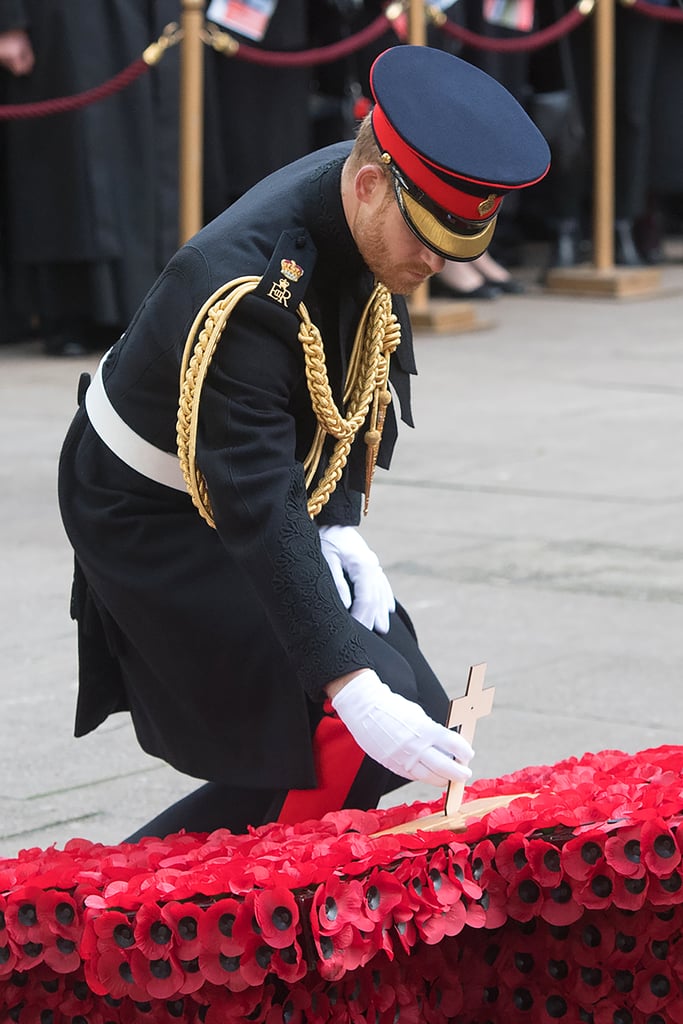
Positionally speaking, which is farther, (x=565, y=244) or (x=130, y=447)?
(x=565, y=244)

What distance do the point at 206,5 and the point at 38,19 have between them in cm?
98

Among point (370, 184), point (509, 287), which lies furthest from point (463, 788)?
point (509, 287)

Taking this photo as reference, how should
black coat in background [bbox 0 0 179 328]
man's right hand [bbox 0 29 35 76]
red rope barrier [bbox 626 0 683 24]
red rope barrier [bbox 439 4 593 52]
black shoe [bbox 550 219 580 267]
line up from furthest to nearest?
black shoe [bbox 550 219 580 267] → red rope barrier [bbox 626 0 683 24] → red rope barrier [bbox 439 4 593 52] → black coat in background [bbox 0 0 179 328] → man's right hand [bbox 0 29 35 76]

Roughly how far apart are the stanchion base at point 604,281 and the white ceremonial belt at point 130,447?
6.89 meters

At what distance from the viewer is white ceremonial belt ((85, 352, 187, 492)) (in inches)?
96.9

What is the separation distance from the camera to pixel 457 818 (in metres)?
2.26

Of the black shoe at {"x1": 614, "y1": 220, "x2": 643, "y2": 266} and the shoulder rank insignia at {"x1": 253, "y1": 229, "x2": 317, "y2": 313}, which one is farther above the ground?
the shoulder rank insignia at {"x1": 253, "y1": 229, "x2": 317, "y2": 313}

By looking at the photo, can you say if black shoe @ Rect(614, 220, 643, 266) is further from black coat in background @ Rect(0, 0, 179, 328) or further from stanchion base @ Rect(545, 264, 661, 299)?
black coat in background @ Rect(0, 0, 179, 328)

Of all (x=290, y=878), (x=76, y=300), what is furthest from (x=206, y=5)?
(x=290, y=878)

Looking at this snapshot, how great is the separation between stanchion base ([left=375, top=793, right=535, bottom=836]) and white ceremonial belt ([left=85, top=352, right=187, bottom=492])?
529 mm

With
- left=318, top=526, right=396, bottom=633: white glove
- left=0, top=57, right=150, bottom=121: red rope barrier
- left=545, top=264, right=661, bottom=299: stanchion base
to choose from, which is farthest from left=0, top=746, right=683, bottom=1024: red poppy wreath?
left=545, top=264, right=661, bottom=299: stanchion base

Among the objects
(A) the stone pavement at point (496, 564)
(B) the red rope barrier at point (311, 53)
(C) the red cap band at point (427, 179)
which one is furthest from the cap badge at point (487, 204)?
(B) the red rope barrier at point (311, 53)

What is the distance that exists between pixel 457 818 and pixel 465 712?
0.13m

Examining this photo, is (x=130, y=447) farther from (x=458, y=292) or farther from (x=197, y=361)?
(x=458, y=292)
